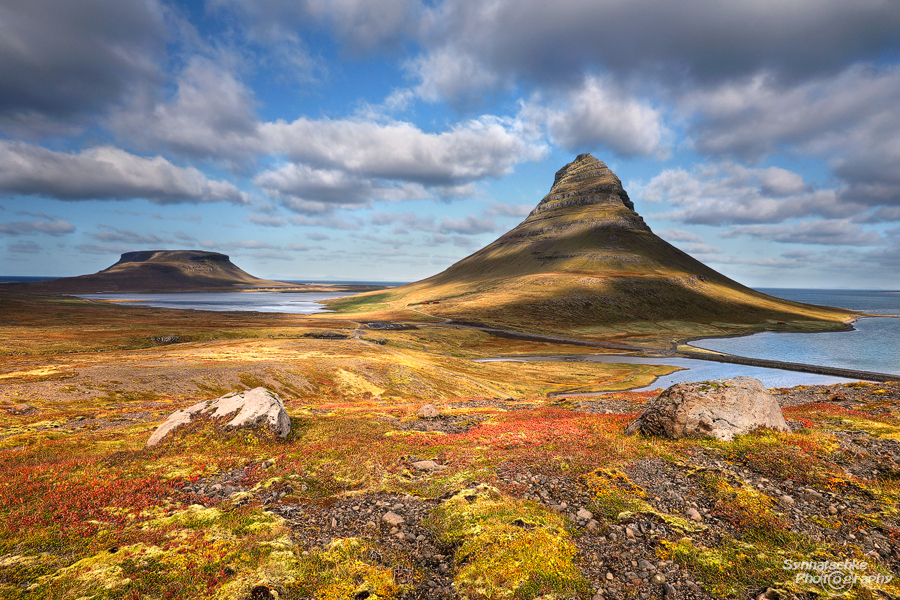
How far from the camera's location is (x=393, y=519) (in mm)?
12117

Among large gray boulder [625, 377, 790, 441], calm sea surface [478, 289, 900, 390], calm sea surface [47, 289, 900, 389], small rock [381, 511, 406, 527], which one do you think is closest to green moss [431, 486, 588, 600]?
small rock [381, 511, 406, 527]

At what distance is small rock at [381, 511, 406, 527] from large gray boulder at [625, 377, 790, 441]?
577 inches

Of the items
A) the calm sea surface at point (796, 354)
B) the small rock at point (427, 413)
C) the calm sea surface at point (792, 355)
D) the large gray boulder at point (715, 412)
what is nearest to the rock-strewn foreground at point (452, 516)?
the large gray boulder at point (715, 412)

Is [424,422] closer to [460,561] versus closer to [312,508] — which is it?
[312,508]

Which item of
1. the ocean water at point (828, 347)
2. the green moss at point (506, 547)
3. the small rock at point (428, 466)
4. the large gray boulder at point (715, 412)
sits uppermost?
the large gray boulder at point (715, 412)

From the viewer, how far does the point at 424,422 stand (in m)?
28.0

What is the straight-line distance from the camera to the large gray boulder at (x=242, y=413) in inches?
818

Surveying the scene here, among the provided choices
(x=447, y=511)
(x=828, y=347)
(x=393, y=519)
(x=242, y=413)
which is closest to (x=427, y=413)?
(x=242, y=413)

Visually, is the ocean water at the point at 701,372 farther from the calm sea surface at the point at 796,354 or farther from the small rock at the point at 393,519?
the small rock at the point at 393,519

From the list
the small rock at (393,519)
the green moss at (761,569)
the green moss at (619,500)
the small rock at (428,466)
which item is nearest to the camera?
the green moss at (761,569)

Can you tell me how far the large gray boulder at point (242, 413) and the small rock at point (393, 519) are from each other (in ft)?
38.5

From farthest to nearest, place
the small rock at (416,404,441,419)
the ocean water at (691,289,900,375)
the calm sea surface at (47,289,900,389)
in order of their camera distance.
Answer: the ocean water at (691,289,900,375) < the calm sea surface at (47,289,900,389) < the small rock at (416,404,441,419)

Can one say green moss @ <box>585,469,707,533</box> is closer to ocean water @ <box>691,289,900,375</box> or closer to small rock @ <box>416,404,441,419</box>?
small rock @ <box>416,404,441,419</box>

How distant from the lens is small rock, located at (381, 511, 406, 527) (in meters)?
12.0
